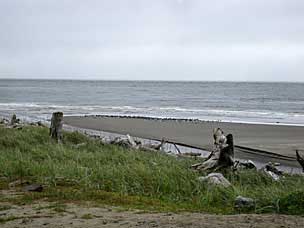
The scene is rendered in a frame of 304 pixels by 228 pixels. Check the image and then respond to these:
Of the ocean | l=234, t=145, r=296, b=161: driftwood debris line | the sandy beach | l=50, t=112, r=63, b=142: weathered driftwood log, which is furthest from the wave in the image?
l=50, t=112, r=63, b=142: weathered driftwood log

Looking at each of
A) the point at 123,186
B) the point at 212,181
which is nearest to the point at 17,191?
the point at 123,186

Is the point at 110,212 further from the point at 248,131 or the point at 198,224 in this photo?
the point at 248,131

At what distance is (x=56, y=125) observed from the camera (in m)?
16.0

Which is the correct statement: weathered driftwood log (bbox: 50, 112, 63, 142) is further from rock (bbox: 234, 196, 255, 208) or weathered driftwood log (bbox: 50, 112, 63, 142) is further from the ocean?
the ocean

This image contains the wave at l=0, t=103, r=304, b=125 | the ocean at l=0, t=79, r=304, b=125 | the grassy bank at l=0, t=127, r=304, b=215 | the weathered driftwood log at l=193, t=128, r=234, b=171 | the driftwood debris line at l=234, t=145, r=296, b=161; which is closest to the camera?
the grassy bank at l=0, t=127, r=304, b=215

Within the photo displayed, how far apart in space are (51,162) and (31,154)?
1.53 metres

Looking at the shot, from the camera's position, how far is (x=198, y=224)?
19.9ft

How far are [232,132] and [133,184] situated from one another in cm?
1722

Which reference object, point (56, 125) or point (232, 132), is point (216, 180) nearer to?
point (56, 125)

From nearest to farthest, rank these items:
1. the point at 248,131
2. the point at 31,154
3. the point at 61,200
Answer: the point at 61,200
the point at 31,154
the point at 248,131

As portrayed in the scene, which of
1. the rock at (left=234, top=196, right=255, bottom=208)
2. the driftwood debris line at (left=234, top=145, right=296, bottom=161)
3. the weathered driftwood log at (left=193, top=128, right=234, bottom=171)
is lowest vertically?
the driftwood debris line at (left=234, top=145, right=296, bottom=161)

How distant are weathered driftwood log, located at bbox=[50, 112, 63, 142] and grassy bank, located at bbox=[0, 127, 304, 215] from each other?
2549 mm

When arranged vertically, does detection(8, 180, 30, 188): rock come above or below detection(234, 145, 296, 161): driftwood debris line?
above

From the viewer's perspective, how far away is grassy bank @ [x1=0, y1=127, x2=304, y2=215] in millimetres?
7996
